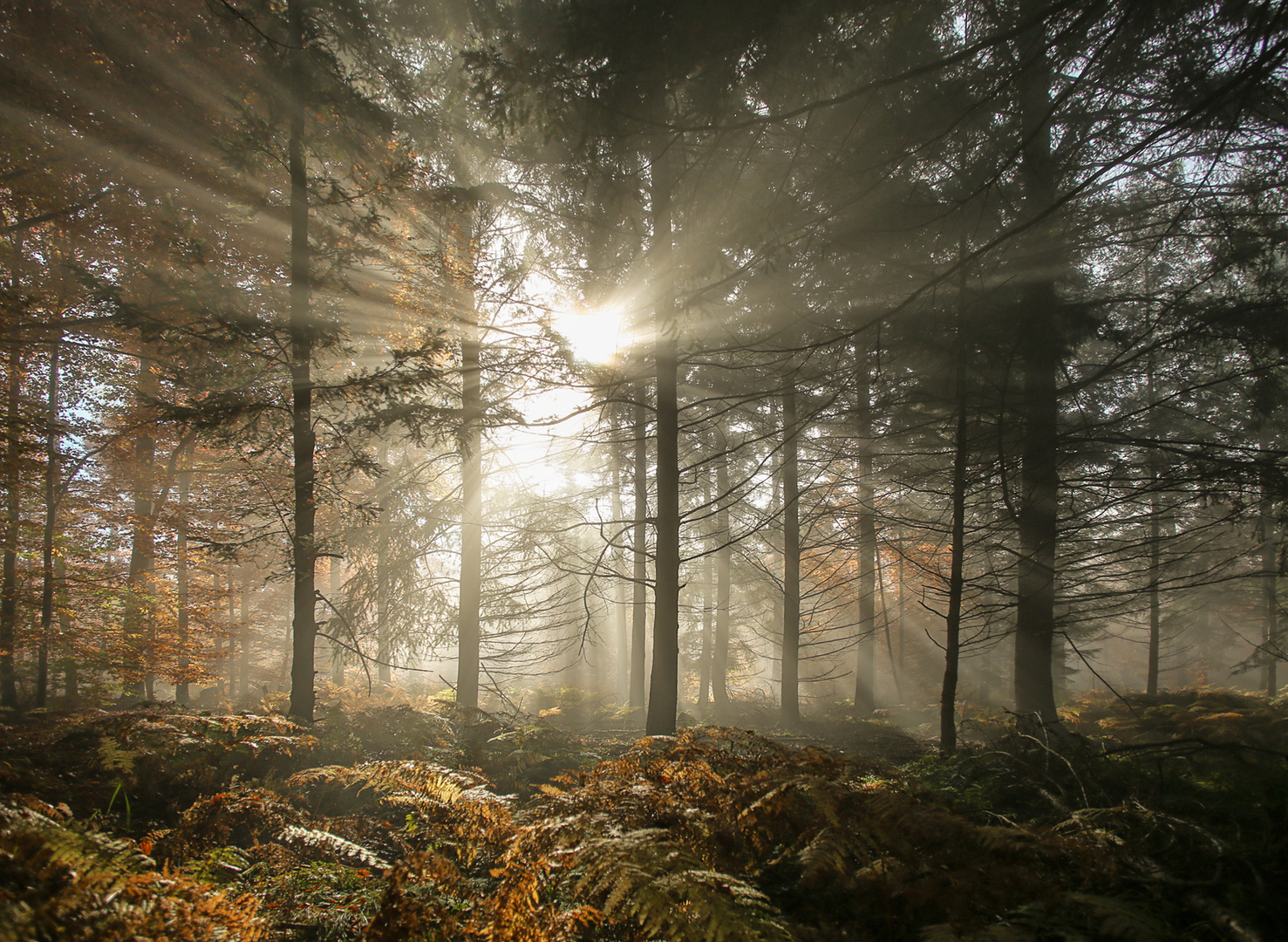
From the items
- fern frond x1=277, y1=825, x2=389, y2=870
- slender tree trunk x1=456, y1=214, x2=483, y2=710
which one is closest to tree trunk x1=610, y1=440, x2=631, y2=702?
slender tree trunk x1=456, y1=214, x2=483, y2=710

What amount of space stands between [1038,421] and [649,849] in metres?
7.29

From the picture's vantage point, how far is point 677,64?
13.2 feet

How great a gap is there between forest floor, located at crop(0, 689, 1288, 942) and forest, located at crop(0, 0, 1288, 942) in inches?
1.1

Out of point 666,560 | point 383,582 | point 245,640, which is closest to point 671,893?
point 666,560

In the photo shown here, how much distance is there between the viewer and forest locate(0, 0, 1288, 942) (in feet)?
7.67

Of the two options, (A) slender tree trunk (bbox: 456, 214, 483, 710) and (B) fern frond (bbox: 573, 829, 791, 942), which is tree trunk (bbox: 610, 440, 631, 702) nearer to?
(A) slender tree trunk (bbox: 456, 214, 483, 710)

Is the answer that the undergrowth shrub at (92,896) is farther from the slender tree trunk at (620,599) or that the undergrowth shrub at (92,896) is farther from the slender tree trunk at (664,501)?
the slender tree trunk at (620,599)

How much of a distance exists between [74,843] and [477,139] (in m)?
9.25

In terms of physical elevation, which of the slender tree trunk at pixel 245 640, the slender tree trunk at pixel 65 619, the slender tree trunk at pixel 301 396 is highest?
the slender tree trunk at pixel 301 396

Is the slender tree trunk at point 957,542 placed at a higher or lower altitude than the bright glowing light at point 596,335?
lower

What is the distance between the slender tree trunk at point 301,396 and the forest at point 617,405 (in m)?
0.04

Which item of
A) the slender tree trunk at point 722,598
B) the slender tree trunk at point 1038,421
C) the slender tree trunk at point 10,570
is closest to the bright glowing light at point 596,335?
the slender tree trunk at point 1038,421

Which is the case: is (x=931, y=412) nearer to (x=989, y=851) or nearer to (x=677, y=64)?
(x=677, y=64)

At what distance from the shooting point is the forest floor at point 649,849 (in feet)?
5.90
